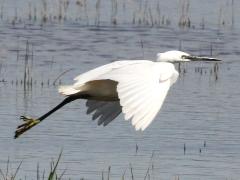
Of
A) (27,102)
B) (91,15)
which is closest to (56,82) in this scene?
(27,102)

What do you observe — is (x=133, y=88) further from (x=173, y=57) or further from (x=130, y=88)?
(x=173, y=57)

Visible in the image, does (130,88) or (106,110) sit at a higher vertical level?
(130,88)

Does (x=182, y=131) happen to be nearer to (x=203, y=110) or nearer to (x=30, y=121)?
(x=203, y=110)

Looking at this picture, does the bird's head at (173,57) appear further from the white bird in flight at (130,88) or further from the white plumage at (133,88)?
the white plumage at (133,88)

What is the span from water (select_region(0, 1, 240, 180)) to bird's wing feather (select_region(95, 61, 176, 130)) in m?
2.00

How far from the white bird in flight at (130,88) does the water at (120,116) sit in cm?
90

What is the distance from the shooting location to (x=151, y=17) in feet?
62.8

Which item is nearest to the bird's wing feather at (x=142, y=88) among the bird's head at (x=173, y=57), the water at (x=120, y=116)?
the bird's head at (x=173, y=57)

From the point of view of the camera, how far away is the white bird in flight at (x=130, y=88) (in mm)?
6160

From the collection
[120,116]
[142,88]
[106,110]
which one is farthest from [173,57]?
[120,116]

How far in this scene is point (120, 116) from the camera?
37.7ft

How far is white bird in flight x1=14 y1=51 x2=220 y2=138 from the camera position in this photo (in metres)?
6.16

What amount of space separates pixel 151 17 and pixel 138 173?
1034cm

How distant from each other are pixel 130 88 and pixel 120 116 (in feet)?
16.5
